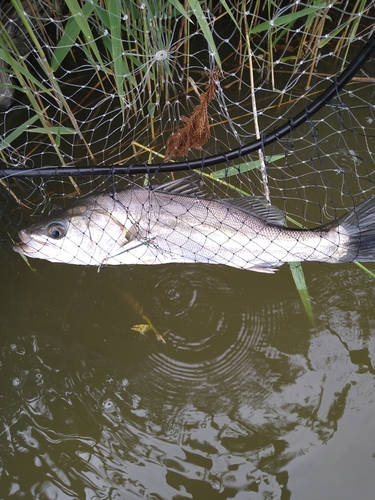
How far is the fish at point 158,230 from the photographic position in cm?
262

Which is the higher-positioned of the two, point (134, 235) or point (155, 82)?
point (155, 82)

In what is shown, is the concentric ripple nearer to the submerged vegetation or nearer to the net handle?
the submerged vegetation

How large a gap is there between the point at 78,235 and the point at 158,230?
19.3 inches

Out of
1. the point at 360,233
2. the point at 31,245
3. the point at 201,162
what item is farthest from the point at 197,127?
the point at 31,245

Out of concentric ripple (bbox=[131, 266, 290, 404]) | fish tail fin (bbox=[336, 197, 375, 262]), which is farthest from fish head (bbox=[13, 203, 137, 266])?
fish tail fin (bbox=[336, 197, 375, 262])

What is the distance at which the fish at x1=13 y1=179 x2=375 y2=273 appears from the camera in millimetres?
2625

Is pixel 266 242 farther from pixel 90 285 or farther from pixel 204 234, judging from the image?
pixel 90 285

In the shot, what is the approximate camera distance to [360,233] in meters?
2.49

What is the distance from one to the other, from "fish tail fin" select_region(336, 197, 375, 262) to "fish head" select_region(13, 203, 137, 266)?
1.29 m

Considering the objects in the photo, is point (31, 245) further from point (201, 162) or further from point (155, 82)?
point (155, 82)

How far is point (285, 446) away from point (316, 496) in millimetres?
292

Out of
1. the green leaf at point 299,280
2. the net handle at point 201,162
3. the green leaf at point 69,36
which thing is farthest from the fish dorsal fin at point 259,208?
the green leaf at point 69,36

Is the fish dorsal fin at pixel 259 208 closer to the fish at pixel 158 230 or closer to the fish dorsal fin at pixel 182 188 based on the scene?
the fish at pixel 158 230

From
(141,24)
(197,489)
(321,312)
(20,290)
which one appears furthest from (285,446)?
(141,24)
